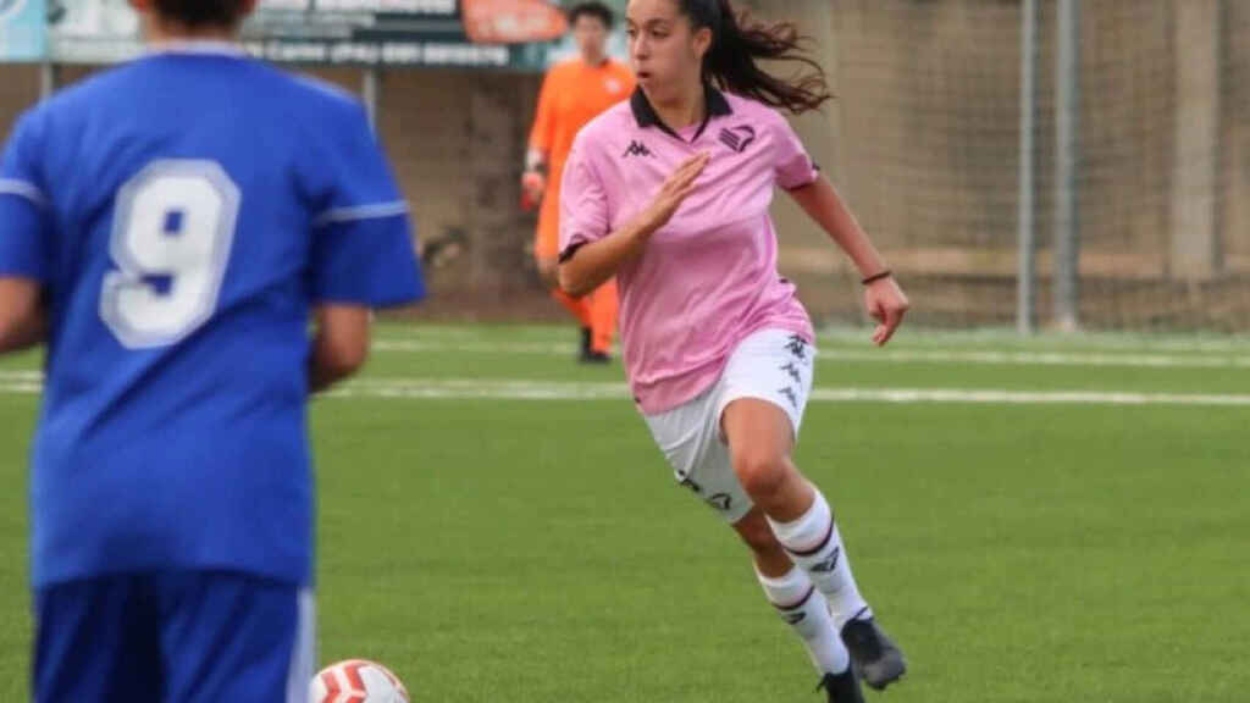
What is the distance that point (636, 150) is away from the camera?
798cm

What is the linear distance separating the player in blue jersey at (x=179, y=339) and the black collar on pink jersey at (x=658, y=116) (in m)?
3.53

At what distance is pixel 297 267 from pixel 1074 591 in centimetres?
597

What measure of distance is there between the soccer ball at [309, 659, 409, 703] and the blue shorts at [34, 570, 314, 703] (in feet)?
8.09

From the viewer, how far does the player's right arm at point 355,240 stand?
14.8ft

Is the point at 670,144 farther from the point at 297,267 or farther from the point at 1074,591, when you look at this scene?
the point at 297,267

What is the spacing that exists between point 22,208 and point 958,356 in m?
17.2

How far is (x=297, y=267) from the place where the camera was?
4.49 m

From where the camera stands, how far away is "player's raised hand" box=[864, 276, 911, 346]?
815 centimetres

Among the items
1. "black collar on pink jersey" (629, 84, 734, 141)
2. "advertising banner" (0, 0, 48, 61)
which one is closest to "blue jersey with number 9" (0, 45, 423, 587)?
"black collar on pink jersey" (629, 84, 734, 141)

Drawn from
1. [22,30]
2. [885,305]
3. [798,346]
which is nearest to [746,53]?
[885,305]

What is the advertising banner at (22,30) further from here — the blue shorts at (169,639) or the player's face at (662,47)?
the blue shorts at (169,639)

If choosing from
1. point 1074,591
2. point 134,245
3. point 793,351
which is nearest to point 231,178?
point 134,245

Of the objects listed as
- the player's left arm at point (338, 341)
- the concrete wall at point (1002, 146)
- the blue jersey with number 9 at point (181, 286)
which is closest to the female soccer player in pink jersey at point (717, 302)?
the player's left arm at point (338, 341)

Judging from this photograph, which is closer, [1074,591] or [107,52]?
A: [1074,591]
